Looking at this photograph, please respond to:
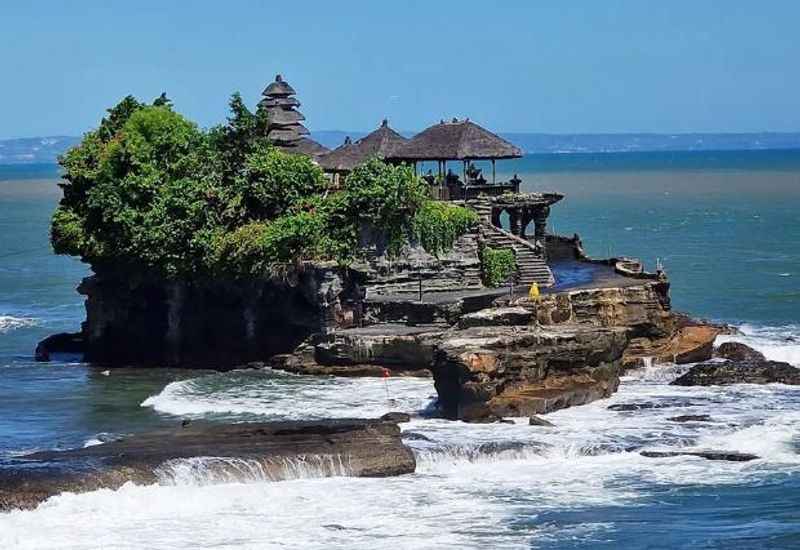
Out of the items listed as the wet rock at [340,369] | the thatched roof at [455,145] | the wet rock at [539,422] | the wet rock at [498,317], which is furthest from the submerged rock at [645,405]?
the thatched roof at [455,145]

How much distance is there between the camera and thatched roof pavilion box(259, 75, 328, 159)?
65062 millimetres

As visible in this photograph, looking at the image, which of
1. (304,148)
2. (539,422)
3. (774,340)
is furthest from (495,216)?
(539,422)

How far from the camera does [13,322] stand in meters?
74.8

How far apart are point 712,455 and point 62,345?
31706 millimetres

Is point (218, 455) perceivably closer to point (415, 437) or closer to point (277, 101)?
point (415, 437)

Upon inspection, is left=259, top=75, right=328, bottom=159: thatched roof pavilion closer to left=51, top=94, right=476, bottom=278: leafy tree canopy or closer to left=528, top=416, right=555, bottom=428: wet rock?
left=51, top=94, right=476, bottom=278: leafy tree canopy

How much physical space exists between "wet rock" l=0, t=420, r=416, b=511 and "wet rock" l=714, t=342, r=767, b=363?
16.4 meters

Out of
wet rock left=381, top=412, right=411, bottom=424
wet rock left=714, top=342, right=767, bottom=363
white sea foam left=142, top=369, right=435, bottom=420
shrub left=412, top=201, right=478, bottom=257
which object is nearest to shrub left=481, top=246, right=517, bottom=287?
shrub left=412, top=201, right=478, bottom=257

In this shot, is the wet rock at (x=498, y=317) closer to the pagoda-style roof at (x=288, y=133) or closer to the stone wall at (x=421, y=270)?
the stone wall at (x=421, y=270)

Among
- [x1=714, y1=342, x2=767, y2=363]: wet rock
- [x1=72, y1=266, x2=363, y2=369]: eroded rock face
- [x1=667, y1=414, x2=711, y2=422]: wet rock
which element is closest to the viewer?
[x1=667, y1=414, x2=711, y2=422]: wet rock

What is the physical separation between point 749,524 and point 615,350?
13600mm

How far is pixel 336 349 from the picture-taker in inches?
2094

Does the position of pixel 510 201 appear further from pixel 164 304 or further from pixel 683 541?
pixel 683 541

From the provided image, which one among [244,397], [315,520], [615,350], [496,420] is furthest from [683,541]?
[244,397]
